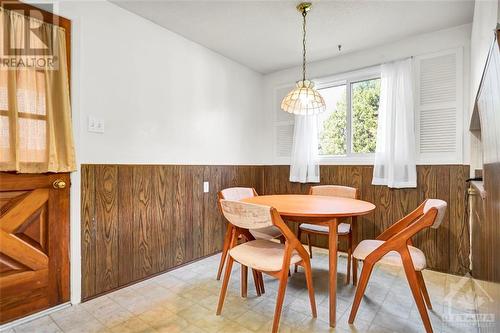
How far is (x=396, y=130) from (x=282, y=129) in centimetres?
146

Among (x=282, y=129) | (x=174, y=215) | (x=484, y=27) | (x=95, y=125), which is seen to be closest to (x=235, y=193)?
(x=174, y=215)

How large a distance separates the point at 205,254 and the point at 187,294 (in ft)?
2.80

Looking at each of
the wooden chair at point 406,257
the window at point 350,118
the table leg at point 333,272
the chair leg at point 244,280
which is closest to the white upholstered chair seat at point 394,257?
the wooden chair at point 406,257

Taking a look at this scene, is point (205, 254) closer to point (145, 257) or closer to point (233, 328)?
point (145, 257)

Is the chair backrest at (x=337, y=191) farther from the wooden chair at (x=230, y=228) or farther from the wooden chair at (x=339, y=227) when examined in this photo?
the wooden chair at (x=230, y=228)

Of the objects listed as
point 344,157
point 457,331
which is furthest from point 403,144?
point 457,331

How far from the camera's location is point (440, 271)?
2.51m

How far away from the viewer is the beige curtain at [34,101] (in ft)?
5.26

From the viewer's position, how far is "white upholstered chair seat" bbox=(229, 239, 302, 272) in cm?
152

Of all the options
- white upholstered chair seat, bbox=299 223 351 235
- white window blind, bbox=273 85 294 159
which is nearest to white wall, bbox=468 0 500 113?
white upholstered chair seat, bbox=299 223 351 235

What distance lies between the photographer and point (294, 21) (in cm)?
236

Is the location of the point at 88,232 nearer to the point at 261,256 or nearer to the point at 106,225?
the point at 106,225

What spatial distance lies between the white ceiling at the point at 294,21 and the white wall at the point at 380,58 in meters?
0.09

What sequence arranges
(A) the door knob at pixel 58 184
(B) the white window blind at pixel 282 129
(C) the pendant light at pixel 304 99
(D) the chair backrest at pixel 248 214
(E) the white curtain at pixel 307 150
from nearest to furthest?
1. (D) the chair backrest at pixel 248 214
2. (A) the door knob at pixel 58 184
3. (C) the pendant light at pixel 304 99
4. (E) the white curtain at pixel 307 150
5. (B) the white window blind at pixel 282 129
